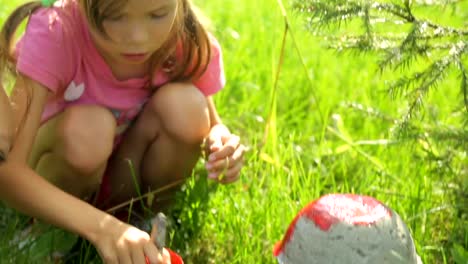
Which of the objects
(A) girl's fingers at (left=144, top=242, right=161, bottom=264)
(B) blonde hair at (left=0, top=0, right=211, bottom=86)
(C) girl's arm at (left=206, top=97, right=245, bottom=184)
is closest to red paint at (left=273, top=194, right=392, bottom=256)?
(A) girl's fingers at (left=144, top=242, right=161, bottom=264)

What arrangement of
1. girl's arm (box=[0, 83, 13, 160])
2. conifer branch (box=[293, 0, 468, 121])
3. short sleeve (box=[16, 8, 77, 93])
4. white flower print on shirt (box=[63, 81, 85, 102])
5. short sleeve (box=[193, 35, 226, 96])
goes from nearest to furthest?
1. girl's arm (box=[0, 83, 13, 160])
2. conifer branch (box=[293, 0, 468, 121])
3. short sleeve (box=[16, 8, 77, 93])
4. white flower print on shirt (box=[63, 81, 85, 102])
5. short sleeve (box=[193, 35, 226, 96])

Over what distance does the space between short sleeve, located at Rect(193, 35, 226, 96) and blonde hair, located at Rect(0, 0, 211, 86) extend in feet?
0.17

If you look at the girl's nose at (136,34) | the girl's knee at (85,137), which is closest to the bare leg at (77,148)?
the girl's knee at (85,137)

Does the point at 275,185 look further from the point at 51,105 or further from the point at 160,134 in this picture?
the point at 51,105

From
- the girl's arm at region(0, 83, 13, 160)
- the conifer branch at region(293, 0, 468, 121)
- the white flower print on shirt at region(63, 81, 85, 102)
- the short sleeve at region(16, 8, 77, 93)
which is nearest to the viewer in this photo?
the girl's arm at region(0, 83, 13, 160)

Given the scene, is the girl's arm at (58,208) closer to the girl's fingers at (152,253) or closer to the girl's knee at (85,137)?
the girl's fingers at (152,253)

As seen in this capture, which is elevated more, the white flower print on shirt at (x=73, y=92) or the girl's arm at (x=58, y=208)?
the white flower print on shirt at (x=73, y=92)

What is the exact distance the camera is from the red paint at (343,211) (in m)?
1.91

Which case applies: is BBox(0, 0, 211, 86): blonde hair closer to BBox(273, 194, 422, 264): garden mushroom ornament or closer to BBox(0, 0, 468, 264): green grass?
BBox(0, 0, 468, 264): green grass

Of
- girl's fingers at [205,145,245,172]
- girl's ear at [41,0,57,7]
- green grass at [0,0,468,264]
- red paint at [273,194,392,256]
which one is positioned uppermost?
girl's ear at [41,0,57,7]

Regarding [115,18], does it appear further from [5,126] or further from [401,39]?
[401,39]

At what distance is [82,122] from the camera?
7.65 ft

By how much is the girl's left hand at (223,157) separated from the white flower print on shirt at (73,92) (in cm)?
35

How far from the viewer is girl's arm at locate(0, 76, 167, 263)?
1.96 meters
